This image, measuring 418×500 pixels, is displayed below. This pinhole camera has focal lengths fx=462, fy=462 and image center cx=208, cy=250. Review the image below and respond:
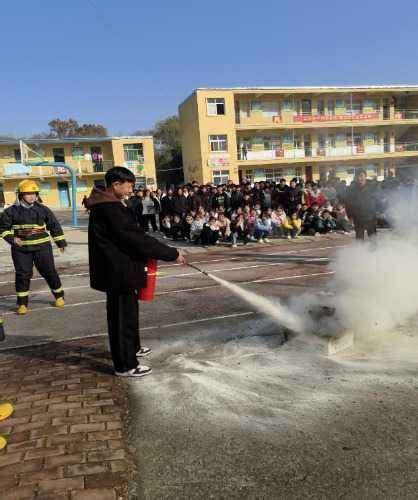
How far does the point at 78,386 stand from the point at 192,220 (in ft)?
37.5

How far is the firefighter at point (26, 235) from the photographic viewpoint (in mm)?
7023

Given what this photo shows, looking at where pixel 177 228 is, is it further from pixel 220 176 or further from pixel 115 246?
pixel 220 176

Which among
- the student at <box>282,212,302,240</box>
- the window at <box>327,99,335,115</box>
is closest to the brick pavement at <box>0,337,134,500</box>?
the student at <box>282,212,302,240</box>

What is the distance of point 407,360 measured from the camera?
4281mm

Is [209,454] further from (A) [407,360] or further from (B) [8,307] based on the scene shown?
(B) [8,307]

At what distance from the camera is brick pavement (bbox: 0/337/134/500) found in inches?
107

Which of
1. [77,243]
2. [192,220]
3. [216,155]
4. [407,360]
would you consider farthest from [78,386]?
[216,155]

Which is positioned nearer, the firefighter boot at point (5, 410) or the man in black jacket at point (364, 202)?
the firefighter boot at point (5, 410)

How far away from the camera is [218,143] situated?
4091 cm

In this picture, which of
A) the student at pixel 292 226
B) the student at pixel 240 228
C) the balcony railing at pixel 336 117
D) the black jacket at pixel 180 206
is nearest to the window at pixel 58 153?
the balcony railing at pixel 336 117

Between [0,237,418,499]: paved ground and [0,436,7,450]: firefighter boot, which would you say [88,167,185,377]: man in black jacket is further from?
[0,436,7,450]: firefighter boot

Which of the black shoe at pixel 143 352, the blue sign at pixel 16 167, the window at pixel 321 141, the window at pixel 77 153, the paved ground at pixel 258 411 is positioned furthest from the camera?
the window at pixel 77 153

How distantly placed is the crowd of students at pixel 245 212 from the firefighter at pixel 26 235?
7.66 metres

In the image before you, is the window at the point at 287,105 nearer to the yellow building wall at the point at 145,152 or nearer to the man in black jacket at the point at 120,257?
the yellow building wall at the point at 145,152
